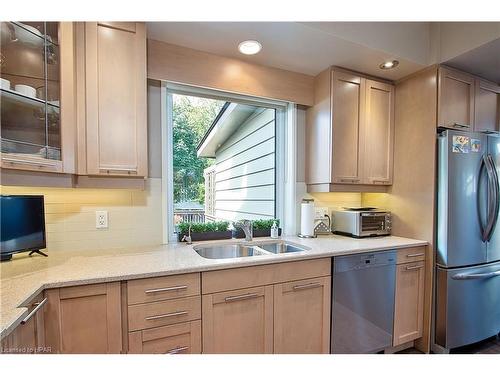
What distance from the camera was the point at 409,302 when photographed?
2.08 m

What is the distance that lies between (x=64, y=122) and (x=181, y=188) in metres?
0.95

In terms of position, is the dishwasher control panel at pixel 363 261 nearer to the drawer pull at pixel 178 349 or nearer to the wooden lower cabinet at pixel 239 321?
the wooden lower cabinet at pixel 239 321

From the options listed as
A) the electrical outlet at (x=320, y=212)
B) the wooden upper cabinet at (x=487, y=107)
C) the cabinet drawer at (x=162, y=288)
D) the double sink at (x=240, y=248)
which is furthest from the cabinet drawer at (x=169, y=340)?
the wooden upper cabinet at (x=487, y=107)

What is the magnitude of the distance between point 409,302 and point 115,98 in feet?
8.70

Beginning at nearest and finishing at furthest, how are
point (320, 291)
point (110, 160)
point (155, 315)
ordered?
1. point (155, 315)
2. point (110, 160)
3. point (320, 291)

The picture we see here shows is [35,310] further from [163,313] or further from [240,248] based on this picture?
[240,248]

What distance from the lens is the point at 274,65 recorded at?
2164 millimetres

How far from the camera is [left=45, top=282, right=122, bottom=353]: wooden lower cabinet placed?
1169 millimetres

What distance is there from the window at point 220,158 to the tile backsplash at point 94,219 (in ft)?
0.47

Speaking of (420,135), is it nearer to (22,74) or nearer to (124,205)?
(124,205)

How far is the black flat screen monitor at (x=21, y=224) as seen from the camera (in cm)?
135
